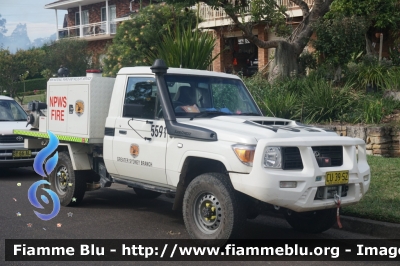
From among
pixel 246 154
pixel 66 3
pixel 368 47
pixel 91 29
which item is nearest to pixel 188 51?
pixel 246 154

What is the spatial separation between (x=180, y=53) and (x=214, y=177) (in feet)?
21.4

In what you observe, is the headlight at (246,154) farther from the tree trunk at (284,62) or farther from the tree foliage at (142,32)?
the tree foliage at (142,32)

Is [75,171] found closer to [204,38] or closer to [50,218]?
[50,218]

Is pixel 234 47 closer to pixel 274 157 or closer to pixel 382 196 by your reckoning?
pixel 382 196

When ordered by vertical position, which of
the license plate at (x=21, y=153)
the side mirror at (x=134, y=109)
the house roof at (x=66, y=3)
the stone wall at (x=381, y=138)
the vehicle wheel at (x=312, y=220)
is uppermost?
the house roof at (x=66, y=3)

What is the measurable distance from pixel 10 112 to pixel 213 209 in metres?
8.63

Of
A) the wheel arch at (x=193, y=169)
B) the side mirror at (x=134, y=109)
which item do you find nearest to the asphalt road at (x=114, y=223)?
the wheel arch at (x=193, y=169)

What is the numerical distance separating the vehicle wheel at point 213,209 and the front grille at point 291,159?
2.11ft

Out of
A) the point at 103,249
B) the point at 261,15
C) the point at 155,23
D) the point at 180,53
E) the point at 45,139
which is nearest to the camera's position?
the point at 103,249

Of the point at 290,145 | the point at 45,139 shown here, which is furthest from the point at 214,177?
the point at 45,139

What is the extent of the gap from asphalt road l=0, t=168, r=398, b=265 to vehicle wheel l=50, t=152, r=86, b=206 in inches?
6.6

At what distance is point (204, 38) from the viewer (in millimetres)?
13016

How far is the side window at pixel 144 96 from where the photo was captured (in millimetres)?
7617

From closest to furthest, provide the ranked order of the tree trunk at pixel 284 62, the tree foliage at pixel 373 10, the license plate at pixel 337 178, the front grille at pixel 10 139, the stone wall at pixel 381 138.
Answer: the license plate at pixel 337 178, the stone wall at pixel 381 138, the front grille at pixel 10 139, the tree trunk at pixel 284 62, the tree foliage at pixel 373 10
